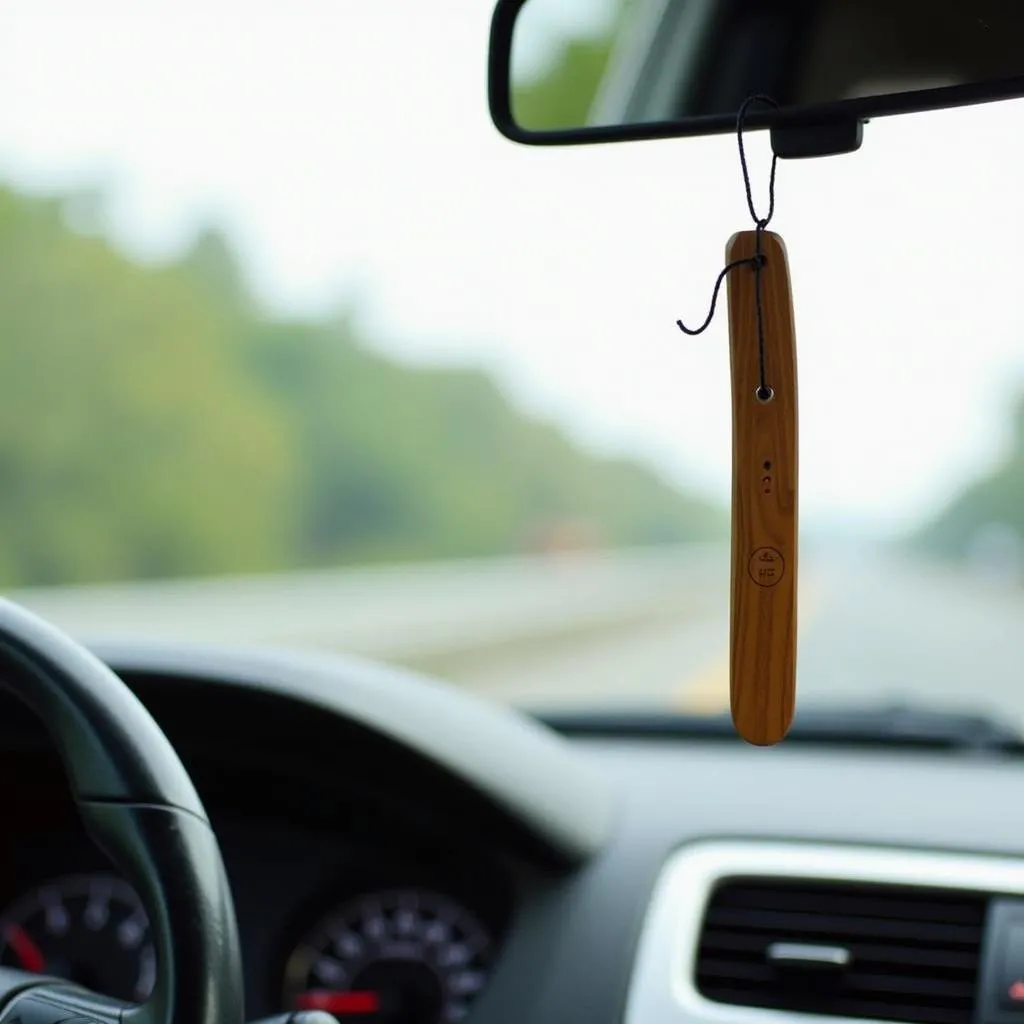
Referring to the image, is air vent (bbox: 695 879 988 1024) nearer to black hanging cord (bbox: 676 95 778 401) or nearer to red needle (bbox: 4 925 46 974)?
red needle (bbox: 4 925 46 974)

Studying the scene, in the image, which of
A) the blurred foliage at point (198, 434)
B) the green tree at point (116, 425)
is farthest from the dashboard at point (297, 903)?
the green tree at point (116, 425)

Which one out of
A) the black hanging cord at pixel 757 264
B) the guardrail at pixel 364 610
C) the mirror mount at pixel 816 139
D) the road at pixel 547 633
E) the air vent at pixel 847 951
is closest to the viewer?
the black hanging cord at pixel 757 264

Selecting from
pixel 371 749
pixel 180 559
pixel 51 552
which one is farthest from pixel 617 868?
pixel 180 559

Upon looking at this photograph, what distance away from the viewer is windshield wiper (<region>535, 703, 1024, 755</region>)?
3143 mm

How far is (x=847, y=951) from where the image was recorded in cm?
234

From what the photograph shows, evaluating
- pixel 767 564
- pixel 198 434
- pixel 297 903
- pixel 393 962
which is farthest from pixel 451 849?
pixel 198 434

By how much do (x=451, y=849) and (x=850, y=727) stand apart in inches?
40.6

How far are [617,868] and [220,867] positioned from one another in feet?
4.02

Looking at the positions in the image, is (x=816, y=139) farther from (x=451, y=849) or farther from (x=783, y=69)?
(x=451, y=849)

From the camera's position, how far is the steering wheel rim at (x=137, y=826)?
4.55 ft

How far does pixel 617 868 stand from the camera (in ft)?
8.45

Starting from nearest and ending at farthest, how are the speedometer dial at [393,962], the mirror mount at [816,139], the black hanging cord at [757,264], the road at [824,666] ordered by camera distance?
the black hanging cord at [757,264], the mirror mount at [816,139], the speedometer dial at [393,962], the road at [824,666]

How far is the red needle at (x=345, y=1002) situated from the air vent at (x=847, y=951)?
59 centimetres

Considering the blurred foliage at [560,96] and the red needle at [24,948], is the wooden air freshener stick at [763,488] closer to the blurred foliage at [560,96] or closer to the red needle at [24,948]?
the blurred foliage at [560,96]
